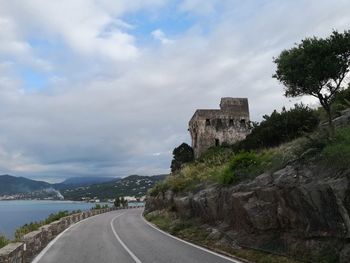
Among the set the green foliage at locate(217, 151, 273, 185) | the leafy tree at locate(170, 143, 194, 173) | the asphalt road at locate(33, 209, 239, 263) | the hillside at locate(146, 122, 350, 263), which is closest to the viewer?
the hillside at locate(146, 122, 350, 263)

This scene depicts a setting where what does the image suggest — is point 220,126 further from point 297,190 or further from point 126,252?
point 297,190

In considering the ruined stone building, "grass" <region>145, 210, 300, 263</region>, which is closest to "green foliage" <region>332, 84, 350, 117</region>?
"grass" <region>145, 210, 300, 263</region>

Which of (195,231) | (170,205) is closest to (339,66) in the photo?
(195,231)

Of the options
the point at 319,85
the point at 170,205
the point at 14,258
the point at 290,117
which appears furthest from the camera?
the point at 170,205

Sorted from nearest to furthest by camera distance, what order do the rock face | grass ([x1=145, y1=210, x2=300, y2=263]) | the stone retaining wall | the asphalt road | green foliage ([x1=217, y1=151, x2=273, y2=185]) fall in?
the stone retaining wall < the rock face < grass ([x1=145, y1=210, x2=300, y2=263]) < the asphalt road < green foliage ([x1=217, y1=151, x2=273, y2=185])

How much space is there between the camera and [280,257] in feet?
43.7

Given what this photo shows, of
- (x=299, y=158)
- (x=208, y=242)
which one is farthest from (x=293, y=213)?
(x=208, y=242)

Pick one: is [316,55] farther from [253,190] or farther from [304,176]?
[304,176]

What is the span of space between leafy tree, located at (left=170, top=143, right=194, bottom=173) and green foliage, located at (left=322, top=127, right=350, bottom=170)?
58231mm

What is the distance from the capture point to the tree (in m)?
20.1

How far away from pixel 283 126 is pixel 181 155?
46958mm

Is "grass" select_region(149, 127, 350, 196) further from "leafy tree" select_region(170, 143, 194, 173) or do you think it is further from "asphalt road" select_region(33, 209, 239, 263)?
"leafy tree" select_region(170, 143, 194, 173)

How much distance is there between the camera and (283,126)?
105 feet

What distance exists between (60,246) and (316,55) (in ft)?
44.0
